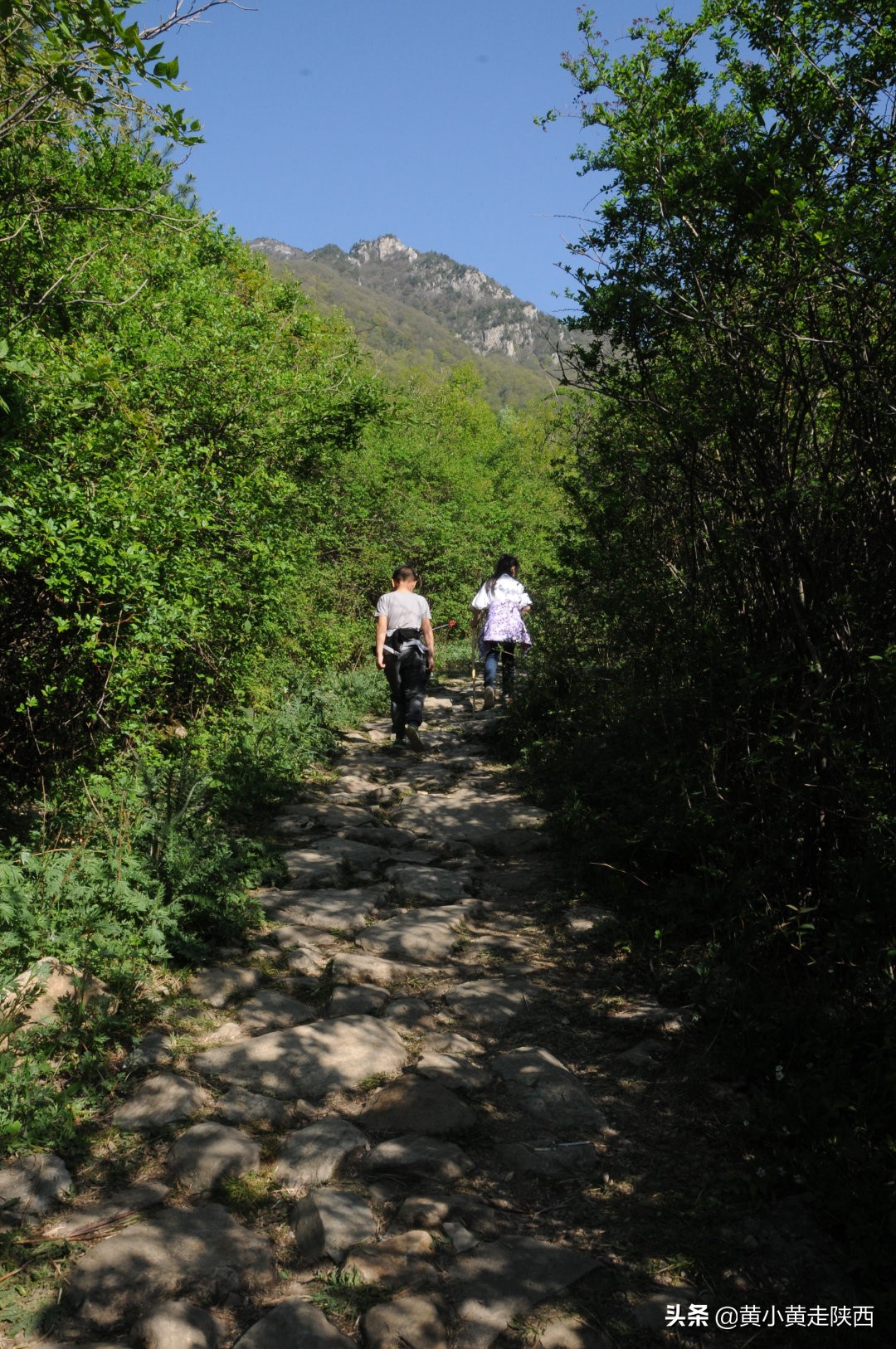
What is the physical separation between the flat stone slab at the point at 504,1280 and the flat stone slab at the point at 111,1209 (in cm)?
100

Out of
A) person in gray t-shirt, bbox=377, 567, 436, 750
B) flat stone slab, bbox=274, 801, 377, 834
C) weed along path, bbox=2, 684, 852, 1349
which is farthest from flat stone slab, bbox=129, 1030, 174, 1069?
person in gray t-shirt, bbox=377, 567, 436, 750

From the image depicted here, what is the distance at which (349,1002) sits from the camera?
169 inches

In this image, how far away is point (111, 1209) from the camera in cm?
281

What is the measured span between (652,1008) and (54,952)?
2742mm

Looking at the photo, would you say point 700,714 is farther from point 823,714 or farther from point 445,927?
point 445,927

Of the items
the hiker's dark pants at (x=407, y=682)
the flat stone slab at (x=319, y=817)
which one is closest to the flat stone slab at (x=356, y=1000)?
the flat stone slab at (x=319, y=817)

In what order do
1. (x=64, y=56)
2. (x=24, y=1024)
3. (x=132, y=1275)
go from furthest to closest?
(x=64, y=56) → (x=24, y=1024) → (x=132, y=1275)

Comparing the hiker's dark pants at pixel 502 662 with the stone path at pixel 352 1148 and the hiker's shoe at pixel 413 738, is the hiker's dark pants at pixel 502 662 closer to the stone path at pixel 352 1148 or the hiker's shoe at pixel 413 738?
the hiker's shoe at pixel 413 738

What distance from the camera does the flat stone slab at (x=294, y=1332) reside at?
2.32m

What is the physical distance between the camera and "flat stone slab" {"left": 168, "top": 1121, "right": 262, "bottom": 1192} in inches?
118

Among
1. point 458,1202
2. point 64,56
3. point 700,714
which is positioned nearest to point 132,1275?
point 458,1202

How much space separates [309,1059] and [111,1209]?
1.07 meters

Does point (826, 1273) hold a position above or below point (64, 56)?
below

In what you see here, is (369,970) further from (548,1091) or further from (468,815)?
(468,815)
